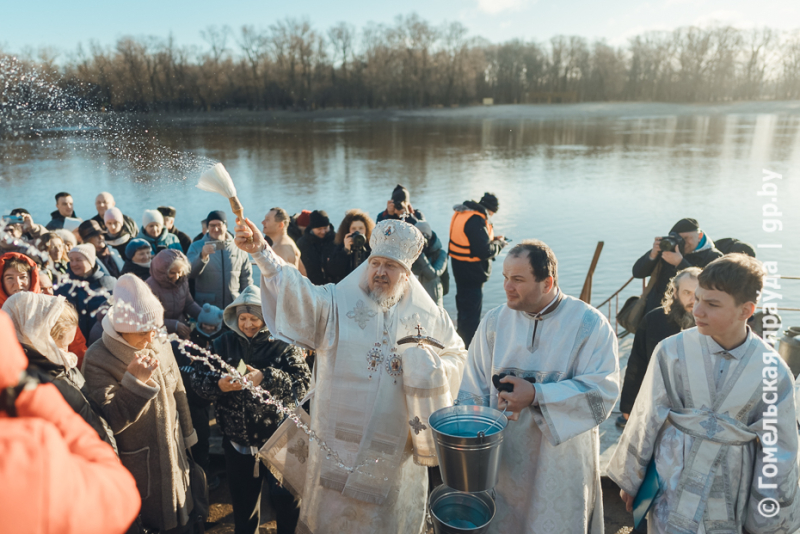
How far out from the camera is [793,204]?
82.8ft

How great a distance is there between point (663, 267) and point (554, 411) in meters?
3.08

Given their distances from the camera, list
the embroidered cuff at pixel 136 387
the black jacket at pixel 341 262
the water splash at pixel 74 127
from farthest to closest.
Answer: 1. the water splash at pixel 74 127
2. the black jacket at pixel 341 262
3. the embroidered cuff at pixel 136 387

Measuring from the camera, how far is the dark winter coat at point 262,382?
337 centimetres

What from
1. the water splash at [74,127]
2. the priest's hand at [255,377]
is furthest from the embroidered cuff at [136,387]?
the water splash at [74,127]

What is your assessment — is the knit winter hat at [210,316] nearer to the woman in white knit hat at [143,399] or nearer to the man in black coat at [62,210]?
the woman in white knit hat at [143,399]

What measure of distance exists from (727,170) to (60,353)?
39287 millimetres

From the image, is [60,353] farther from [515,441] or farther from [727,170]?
[727,170]

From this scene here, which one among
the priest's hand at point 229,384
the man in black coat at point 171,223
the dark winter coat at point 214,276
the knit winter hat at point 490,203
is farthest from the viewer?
the man in black coat at point 171,223

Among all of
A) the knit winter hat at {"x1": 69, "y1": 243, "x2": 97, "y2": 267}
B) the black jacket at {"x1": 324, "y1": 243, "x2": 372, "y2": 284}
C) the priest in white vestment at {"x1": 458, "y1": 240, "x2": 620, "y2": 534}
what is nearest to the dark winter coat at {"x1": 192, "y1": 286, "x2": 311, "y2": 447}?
the priest in white vestment at {"x1": 458, "y1": 240, "x2": 620, "y2": 534}

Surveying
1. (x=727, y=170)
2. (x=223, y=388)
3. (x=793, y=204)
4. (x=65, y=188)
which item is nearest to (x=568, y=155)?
(x=727, y=170)

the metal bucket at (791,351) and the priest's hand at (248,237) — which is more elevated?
the priest's hand at (248,237)

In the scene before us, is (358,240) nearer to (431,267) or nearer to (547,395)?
(431,267)

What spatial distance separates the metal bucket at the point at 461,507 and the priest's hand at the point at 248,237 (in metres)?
1.35

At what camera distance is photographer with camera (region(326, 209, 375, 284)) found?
5.60m
